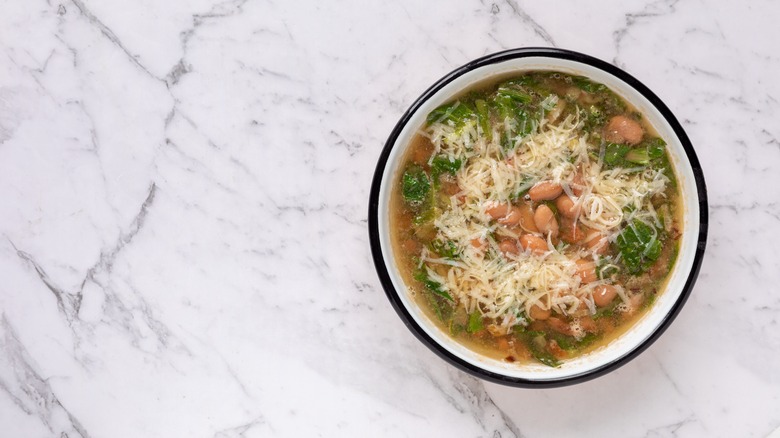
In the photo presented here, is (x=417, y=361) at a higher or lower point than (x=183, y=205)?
lower

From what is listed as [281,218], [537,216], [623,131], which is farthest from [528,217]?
[281,218]

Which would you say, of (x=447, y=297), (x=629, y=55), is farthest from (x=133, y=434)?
(x=629, y=55)

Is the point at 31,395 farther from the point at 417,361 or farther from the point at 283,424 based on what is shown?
the point at 417,361

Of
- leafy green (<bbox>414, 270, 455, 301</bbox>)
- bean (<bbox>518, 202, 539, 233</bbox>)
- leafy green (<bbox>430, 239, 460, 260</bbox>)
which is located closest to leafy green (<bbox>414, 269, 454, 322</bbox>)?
leafy green (<bbox>414, 270, 455, 301</bbox>)

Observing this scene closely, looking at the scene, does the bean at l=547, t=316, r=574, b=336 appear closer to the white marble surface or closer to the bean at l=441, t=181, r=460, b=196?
the white marble surface

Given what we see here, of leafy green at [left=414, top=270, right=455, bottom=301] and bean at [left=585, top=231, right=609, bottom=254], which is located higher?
bean at [left=585, top=231, right=609, bottom=254]

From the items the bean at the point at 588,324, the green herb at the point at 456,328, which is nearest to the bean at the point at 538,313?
the bean at the point at 588,324

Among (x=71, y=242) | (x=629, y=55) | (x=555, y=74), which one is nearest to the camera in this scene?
(x=555, y=74)
